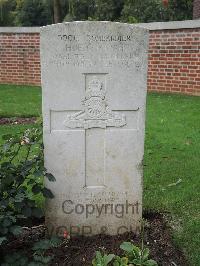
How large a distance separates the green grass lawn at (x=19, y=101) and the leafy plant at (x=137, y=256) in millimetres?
5421

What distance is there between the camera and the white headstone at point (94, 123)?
A: 10.4 feet

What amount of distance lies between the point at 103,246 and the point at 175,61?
295 inches

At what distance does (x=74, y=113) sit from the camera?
325 cm

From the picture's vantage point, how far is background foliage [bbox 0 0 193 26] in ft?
70.8

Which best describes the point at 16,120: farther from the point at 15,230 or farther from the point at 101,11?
the point at 101,11

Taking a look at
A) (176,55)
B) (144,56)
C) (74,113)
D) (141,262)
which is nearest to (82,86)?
(74,113)

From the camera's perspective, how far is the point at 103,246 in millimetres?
3363

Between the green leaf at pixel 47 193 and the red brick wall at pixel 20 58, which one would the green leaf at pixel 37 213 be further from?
the red brick wall at pixel 20 58

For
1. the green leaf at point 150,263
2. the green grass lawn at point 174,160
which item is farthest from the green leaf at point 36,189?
the green grass lawn at point 174,160

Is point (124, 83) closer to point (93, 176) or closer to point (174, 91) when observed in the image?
point (93, 176)

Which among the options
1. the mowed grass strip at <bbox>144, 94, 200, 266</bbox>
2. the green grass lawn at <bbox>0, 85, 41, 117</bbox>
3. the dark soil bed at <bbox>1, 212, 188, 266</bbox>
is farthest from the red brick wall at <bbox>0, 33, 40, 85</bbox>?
the dark soil bed at <bbox>1, 212, 188, 266</bbox>

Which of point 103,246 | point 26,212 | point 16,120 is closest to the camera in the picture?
point 26,212

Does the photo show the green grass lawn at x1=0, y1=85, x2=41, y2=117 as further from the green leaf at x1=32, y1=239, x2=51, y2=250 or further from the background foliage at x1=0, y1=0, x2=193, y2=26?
the green leaf at x1=32, y1=239, x2=51, y2=250

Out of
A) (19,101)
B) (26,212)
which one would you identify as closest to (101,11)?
(19,101)
